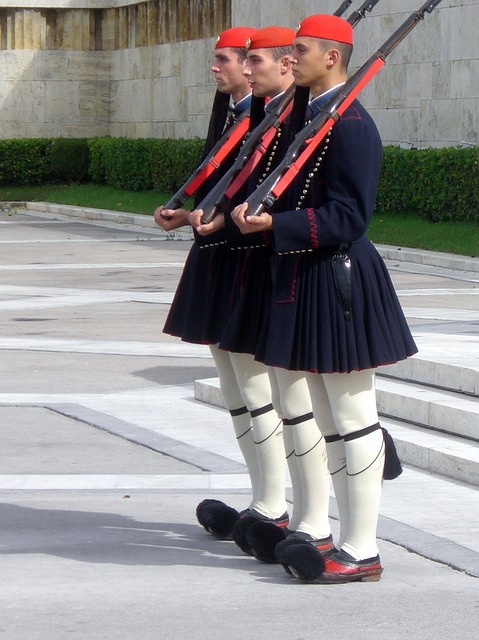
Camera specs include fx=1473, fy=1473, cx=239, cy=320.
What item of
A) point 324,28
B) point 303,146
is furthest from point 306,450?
point 324,28

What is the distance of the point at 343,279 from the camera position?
5031 mm

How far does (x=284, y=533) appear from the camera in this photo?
17.9 ft

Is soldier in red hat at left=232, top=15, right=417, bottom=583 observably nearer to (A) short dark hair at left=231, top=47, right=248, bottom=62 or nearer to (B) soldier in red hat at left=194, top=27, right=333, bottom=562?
(B) soldier in red hat at left=194, top=27, right=333, bottom=562

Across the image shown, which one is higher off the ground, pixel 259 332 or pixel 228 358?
pixel 259 332

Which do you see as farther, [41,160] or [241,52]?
[41,160]

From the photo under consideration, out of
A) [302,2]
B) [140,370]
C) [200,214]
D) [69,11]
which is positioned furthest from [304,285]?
[69,11]

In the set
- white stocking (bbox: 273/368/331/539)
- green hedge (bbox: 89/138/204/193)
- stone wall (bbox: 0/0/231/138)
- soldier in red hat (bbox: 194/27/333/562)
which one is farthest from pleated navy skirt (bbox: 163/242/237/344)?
stone wall (bbox: 0/0/231/138)

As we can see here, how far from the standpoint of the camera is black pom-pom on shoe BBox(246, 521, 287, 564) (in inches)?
211

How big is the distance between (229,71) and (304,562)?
6.29 ft

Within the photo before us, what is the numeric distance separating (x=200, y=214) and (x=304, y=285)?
51 cm

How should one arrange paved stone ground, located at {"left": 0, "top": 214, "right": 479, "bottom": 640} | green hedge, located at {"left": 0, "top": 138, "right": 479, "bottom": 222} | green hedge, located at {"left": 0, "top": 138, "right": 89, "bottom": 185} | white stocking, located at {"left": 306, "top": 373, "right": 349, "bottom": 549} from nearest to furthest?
paved stone ground, located at {"left": 0, "top": 214, "right": 479, "bottom": 640}, white stocking, located at {"left": 306, "top": 373, "right": 349, "bottom": 549}, green hedge, located at {"left": 0, "top": 138, "right": 479, "bottom": 222}, green hedge, located at {"left": 0, "top": 138, "right": 89, "bottom": 185}

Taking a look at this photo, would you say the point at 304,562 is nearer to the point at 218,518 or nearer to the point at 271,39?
the point at 218,518

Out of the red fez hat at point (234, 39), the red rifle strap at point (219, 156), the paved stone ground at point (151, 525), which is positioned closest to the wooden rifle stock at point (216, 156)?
the red rifle strap at point (219, 156)

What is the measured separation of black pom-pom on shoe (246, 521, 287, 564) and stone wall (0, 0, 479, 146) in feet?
58.7
